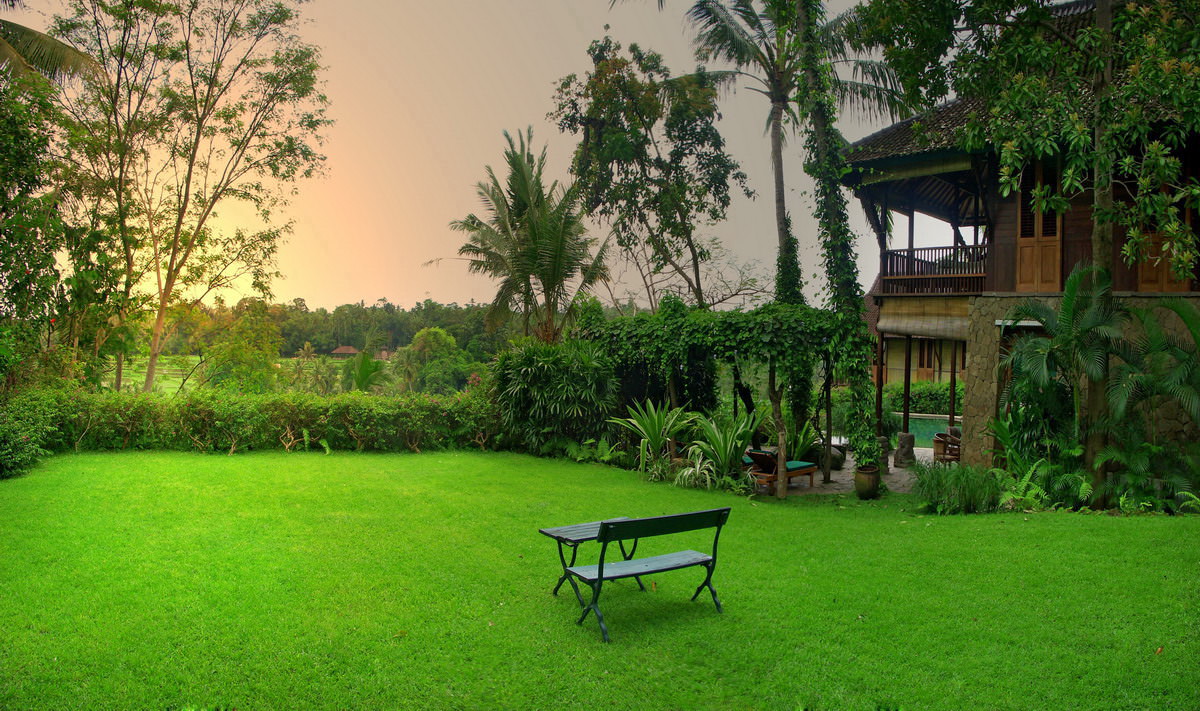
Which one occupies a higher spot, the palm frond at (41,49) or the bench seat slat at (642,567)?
the palm frond at (41,49)

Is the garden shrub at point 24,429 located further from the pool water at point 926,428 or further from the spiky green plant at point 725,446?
the pool water at point 926,428

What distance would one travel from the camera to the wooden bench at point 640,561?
195 inches

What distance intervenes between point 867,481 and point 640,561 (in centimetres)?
688

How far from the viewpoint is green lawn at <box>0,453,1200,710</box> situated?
4168 mm

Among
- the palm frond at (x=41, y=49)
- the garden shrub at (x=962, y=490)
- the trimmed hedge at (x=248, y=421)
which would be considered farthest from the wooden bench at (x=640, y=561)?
the palm frond at (x=41, y=49)

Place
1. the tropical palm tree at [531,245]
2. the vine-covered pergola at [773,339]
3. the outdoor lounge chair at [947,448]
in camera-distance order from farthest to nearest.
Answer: the tropical palm tree at [531,245], the outdoor lounge chair at [947,448], the vine-covered pergola at [773,339]

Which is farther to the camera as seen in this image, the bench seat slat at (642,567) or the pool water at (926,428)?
the pool water at (926,428)

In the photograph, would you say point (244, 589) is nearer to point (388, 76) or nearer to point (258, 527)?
point (258, 527)

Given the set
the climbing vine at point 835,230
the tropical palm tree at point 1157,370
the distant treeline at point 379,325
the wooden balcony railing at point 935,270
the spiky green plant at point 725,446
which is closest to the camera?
the tropical palm tree at point 1157,370

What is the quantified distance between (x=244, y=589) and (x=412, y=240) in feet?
119

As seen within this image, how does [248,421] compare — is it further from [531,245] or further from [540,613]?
[540,613]

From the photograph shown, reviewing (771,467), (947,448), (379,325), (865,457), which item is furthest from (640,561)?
(379,325)

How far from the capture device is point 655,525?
511 centimetres

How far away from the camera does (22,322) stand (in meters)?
13.2
